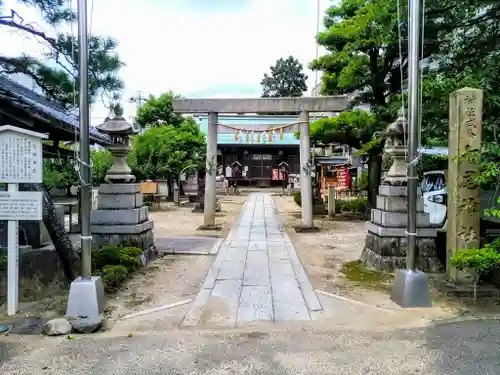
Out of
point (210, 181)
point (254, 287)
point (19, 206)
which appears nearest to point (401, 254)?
point (254, 287)

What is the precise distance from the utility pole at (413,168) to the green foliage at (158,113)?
2299 centimetres

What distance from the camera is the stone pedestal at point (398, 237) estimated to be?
750 cm

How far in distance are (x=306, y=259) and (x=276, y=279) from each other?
6.51ft

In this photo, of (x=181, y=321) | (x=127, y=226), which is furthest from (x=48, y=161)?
(x=181, y=321)

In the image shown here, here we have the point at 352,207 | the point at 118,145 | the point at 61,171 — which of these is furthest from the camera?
the point at 352,207

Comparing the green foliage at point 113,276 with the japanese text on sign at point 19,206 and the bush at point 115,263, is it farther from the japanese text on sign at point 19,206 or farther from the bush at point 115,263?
the japanese text on sign at point 19,206

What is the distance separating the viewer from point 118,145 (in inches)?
335

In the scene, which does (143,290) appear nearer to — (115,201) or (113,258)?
(113,258)

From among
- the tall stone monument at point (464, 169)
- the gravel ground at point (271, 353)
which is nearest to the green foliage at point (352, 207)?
the tall stone monument at point (464, 169)

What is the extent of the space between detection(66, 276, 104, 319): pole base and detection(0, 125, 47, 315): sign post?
839mm

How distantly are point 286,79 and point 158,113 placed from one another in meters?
30.3

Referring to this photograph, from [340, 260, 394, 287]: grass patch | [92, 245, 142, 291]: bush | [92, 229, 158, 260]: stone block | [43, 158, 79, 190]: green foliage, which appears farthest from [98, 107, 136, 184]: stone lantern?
[43, 158, 79, 190]: green foliage

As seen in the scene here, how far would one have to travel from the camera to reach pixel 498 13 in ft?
24.1

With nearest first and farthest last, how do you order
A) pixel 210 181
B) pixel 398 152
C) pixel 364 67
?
pixel 398 152 < pixel 210 181 < pixel 364 67
